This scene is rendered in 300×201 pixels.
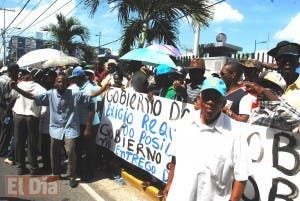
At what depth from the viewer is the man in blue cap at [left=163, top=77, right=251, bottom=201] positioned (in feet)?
8.67

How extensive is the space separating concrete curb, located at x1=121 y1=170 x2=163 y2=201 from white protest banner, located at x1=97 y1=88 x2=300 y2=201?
23 cm

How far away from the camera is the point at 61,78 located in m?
5.90

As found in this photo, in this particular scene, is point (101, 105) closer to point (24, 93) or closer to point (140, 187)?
point (24, 93)

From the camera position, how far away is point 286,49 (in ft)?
12.1

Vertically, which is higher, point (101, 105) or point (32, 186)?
point (101, 105)

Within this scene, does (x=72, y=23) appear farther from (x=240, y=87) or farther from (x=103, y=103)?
(x=240, y=87)

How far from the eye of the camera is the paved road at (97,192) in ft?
17.5

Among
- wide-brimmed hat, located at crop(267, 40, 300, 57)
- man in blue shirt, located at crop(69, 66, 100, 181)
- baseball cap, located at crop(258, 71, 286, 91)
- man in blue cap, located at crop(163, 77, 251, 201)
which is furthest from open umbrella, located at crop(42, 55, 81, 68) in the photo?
man in blue cap, located at crop(163, 77, 251, 201)

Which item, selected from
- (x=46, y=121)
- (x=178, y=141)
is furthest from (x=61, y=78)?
(x=178, y=141)

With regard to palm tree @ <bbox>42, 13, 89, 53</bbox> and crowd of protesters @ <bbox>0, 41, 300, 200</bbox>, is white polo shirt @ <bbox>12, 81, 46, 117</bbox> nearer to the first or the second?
crowd of protesters @ <bbox>0, 41, 300, 200</bbox>

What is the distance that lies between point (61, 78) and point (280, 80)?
3.50m

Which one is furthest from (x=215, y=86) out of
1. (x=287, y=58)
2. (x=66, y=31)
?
(x=66, y=31)

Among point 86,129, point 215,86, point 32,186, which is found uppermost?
point 215,86

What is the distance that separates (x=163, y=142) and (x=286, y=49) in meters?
2.08
